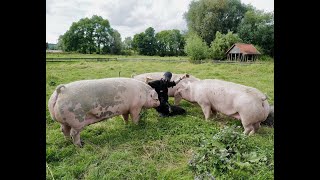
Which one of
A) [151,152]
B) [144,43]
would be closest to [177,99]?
[151,152]

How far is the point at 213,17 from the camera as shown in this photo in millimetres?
46000

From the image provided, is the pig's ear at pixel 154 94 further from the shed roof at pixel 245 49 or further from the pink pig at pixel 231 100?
the shed roof at pixel 245 49

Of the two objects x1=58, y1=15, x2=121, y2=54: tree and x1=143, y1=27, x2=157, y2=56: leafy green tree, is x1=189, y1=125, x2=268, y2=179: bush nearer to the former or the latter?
x1=58, y1=15, x2=121, y2=54: tree

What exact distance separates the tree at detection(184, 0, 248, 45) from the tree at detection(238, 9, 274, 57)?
2.19 meters

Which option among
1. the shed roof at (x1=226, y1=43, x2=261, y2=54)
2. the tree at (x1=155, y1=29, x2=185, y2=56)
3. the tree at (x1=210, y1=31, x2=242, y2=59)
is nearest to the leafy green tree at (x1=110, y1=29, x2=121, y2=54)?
the tree at (x1=155, y1=29, x2=185, y2=56)

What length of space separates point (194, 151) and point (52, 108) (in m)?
3.07

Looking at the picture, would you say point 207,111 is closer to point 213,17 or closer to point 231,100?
point 231,100

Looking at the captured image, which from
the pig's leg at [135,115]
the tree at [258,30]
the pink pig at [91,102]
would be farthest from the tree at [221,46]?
the pink pig at [91,102]

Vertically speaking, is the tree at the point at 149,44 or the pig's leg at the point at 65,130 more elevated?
the tree at the point at 149,44

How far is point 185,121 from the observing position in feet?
24.9

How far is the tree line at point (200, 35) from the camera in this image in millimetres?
39844

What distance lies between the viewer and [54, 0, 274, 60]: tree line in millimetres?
39844

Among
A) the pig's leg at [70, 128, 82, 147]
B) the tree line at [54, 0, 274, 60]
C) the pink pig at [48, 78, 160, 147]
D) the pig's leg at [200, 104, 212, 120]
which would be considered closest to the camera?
the pink pig at [48, 78, 160, 147]
